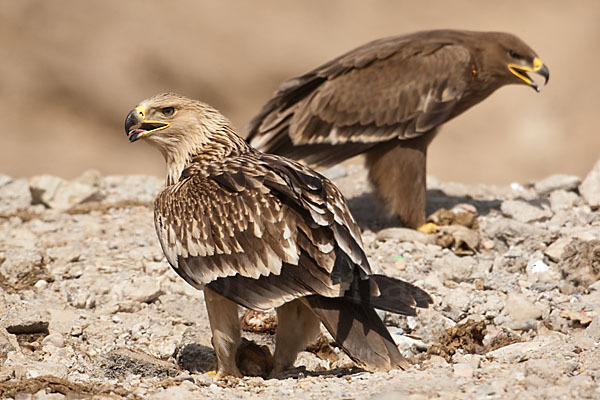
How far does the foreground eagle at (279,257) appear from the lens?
4820mm

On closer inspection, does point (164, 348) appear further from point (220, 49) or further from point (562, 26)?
point (562, 26)

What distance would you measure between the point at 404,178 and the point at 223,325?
3282 millimetres

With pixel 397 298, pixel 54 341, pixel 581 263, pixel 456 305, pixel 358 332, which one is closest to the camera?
pixel 358 332

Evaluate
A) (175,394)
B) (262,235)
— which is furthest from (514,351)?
(175,394)

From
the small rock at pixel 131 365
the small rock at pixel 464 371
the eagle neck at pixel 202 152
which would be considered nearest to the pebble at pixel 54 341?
the small rock at pixel 131 365

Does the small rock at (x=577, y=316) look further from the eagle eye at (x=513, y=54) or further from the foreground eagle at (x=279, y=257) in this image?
the eagle eye at (x=513, y=54)

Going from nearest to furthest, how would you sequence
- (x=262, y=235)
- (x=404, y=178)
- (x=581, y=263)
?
(x=262, y=235)
(x=581, y=263)
(x=404, y=178)

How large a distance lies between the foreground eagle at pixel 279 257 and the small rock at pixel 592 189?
3.68 m

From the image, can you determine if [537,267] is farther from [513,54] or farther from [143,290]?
[143,290]

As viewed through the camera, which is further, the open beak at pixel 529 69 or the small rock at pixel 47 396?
the open beak at pixel 529 69

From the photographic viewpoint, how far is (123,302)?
20.8ft

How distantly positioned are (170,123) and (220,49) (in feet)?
46.4

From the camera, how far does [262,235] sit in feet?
16.3

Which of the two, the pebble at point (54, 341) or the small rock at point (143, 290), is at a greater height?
the small rock at point (143, 290)
